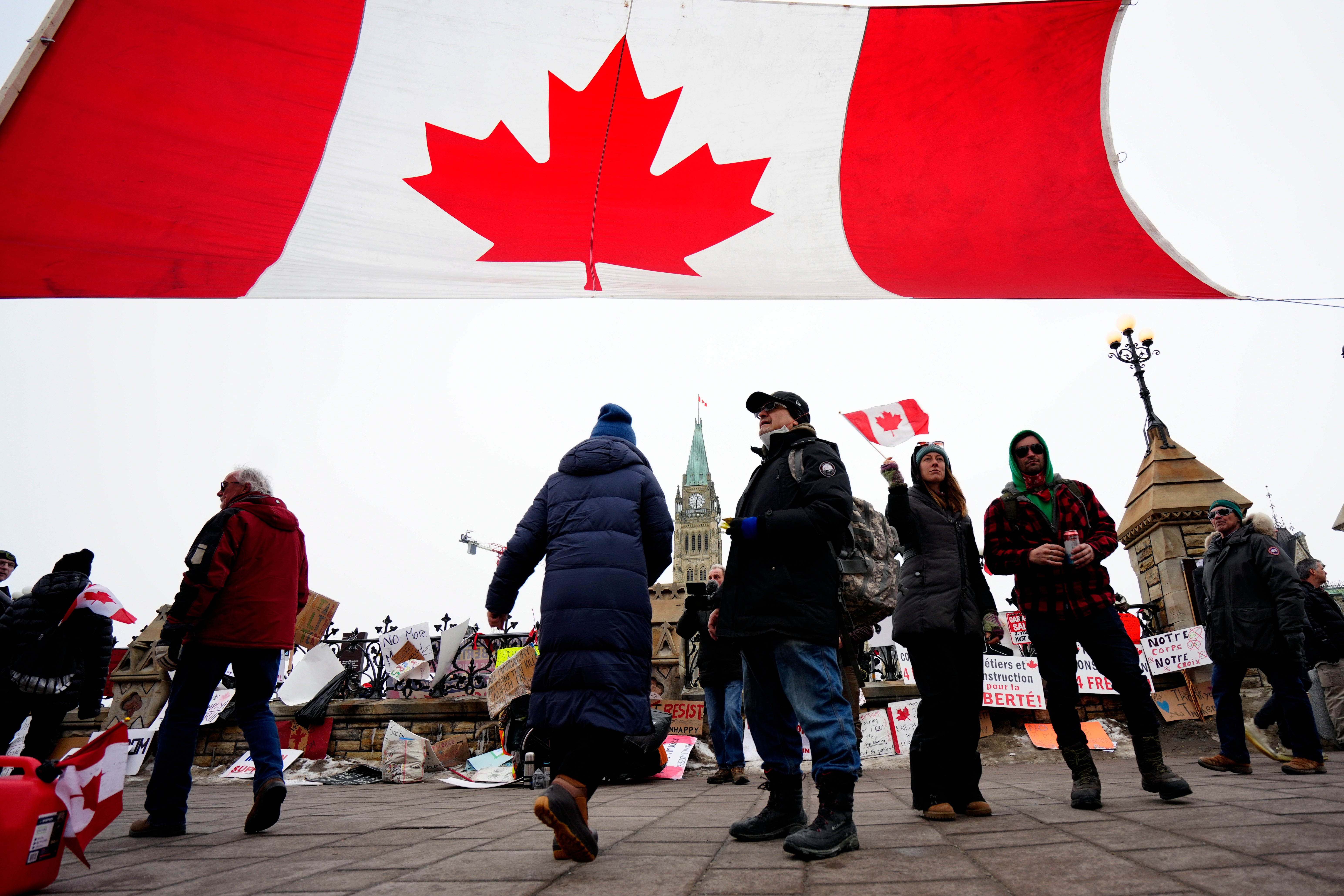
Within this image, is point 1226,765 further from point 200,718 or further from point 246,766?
point 246,766

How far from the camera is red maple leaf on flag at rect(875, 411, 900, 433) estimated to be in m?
7.02

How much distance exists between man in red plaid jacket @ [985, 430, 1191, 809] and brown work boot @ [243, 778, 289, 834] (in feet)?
12.4

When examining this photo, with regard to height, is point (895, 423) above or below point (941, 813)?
above

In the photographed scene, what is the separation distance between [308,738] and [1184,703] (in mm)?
9922

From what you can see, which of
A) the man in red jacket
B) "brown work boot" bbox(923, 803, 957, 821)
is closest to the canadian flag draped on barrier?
the man in red jacket

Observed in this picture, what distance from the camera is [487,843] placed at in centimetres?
299

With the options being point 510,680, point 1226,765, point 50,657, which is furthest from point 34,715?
point 1226,765

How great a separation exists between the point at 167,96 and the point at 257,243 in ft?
2.97

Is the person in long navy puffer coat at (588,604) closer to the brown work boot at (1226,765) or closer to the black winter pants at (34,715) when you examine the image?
the brown work boot at (1226,765)

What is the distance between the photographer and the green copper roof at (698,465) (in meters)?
113

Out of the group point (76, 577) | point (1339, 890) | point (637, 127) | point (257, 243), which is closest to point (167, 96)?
point (257, 243)

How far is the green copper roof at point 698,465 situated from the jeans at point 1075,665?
108m

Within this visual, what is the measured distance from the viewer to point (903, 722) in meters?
7.68

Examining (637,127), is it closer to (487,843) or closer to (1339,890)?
(487,843)
